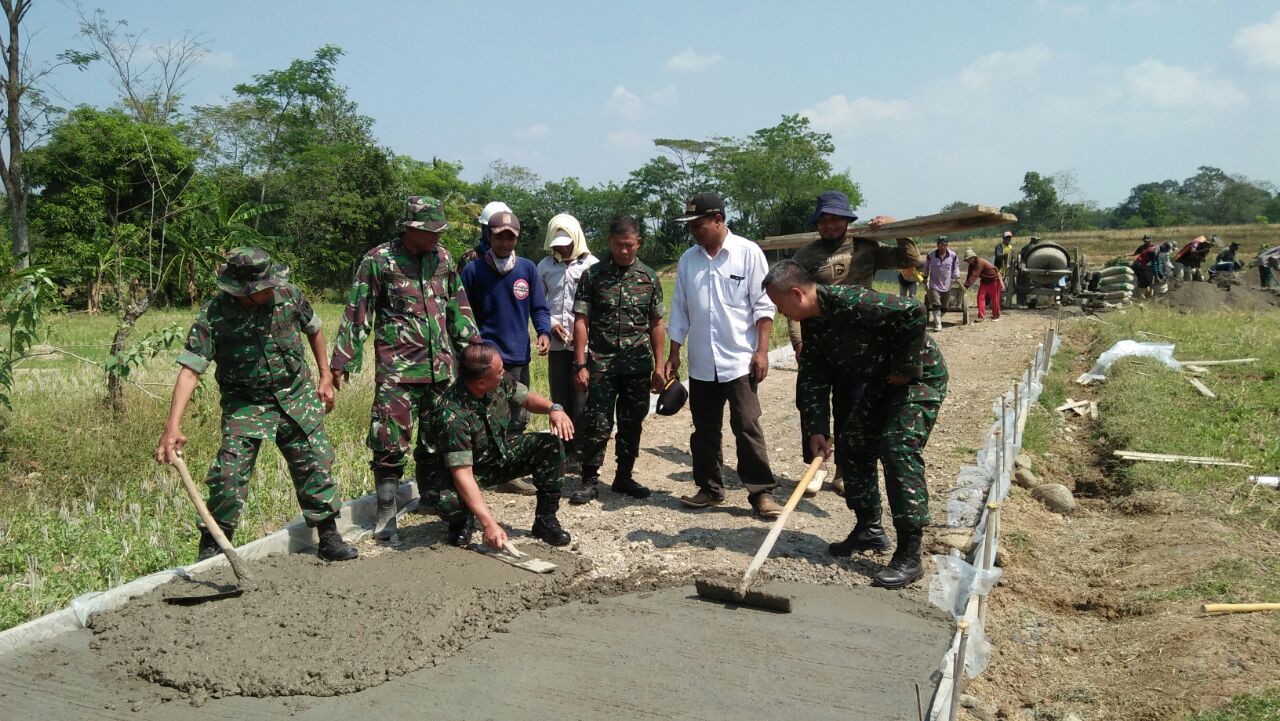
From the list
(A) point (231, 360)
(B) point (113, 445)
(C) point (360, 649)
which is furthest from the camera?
(B) point (113, 445)

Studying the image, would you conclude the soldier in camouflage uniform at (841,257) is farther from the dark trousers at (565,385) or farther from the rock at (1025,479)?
the rock at (1025,479)

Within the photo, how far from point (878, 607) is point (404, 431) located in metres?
2.59

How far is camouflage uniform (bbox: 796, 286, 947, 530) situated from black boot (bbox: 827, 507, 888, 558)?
0.08 metres

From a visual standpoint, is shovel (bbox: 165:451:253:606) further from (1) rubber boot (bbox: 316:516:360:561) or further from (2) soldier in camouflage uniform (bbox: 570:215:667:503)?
(2) soldier in camouflage uniform (bbox: 570:215:667:503)

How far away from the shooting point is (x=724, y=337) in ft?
16.4

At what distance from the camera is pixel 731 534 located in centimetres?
480

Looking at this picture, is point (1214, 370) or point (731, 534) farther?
point (1214, 370)

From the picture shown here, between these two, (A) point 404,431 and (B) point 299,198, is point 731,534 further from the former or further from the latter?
(B) point 299,198

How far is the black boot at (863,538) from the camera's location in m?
4.42

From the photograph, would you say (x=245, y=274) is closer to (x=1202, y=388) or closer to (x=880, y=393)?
(x=880, y=393)

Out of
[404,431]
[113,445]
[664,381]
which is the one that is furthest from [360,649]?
[113,445]

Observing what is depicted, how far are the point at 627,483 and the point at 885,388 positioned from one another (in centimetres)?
193

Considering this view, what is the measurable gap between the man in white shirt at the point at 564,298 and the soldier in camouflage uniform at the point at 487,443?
3.17ft

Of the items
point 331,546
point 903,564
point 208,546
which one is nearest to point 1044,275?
point 903,564
